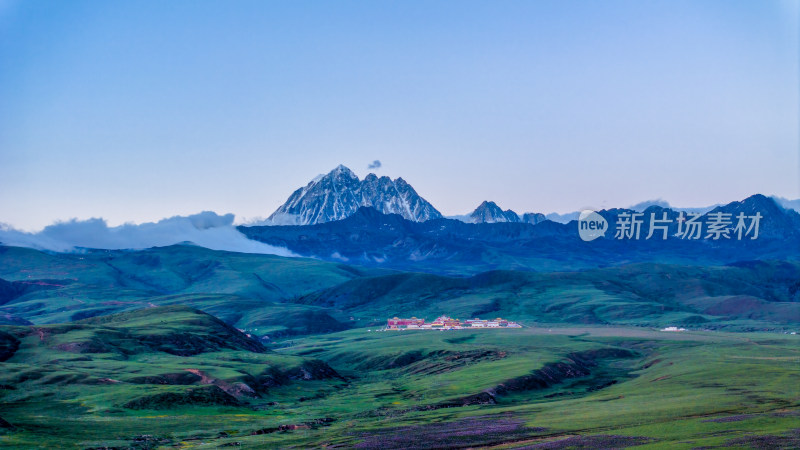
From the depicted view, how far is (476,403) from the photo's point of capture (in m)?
152

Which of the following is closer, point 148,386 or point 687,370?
point 148,386

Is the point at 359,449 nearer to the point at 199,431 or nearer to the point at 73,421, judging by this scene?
the point at 199,431

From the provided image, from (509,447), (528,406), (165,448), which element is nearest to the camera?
(509,447)

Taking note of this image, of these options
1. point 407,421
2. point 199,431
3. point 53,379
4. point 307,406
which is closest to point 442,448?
point 407,421

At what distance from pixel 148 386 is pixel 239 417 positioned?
25.3m

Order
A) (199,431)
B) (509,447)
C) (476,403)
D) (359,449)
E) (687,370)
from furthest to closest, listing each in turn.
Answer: (687,370) < (476,403) < (199,431) < (359,449) < (509,447)

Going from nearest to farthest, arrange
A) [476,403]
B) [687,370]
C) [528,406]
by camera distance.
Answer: [528,406] → [476,403] → [687,370]

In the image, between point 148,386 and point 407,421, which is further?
point 148,386

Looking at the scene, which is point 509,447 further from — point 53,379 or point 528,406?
point 53,379

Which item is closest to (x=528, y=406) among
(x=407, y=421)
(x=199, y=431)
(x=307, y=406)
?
(x=407, y=421)

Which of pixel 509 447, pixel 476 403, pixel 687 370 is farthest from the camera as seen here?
pixel 687 370

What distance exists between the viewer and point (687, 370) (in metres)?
179

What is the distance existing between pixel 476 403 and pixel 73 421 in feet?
236

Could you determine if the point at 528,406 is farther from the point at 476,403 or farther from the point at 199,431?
the point at 199,431
